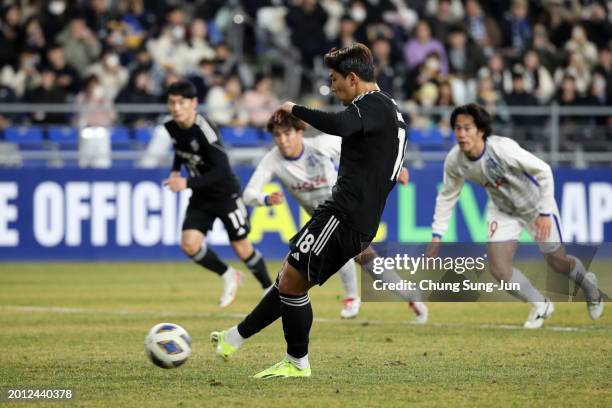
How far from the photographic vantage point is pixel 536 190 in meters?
12.2

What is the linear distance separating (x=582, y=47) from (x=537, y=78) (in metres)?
2.55

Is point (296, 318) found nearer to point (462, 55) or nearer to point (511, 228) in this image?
point (511, 228)

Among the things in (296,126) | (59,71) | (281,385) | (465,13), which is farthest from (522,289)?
(465,13)

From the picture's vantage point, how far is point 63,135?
21.4 m

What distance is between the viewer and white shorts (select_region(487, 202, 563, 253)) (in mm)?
12203

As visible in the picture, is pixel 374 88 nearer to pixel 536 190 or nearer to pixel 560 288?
pixel 536 190

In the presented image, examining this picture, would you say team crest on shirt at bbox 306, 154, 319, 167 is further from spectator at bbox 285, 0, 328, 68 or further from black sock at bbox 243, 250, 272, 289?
spectator at bbox 285, 0, 328, 68

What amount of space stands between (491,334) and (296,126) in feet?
10.3

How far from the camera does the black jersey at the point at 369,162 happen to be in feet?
27.3

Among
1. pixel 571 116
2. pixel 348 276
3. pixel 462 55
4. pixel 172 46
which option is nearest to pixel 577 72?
pixel 571 116

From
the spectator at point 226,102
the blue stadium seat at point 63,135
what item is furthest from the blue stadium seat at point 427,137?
the blue stadium seat at point 63,135

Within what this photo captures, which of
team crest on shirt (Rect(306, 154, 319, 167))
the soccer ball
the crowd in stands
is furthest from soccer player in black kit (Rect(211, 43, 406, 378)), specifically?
the crowd in stands

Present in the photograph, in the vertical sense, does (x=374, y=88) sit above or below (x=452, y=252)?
above

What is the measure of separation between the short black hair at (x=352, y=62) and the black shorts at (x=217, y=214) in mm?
6281
